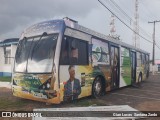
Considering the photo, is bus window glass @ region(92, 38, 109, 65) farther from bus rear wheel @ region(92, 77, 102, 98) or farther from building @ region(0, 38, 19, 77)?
building @ region(0, 38, 19, 77)

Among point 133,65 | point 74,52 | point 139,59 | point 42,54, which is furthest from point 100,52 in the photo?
point 139,59

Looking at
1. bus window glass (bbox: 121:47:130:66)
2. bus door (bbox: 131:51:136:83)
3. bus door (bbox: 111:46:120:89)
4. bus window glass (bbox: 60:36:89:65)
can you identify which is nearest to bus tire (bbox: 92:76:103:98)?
bus window glass (bbox: 60:36:89:65)

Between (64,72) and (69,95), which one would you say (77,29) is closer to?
(64,72)

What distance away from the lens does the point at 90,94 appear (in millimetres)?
10820

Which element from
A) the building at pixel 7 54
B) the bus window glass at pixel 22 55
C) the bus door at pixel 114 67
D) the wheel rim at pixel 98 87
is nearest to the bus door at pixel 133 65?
the bus door at pixel 114 67

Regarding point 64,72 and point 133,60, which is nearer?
point 64,72

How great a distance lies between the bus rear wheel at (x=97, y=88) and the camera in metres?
11.2

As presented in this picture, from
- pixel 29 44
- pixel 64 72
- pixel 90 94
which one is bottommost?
pixel 90 94

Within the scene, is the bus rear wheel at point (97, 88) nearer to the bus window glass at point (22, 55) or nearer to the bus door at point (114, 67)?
the bus door at point (114, 67)

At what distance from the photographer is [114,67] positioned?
13633 mm

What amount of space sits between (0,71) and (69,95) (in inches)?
867

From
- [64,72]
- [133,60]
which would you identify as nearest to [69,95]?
[64,72]

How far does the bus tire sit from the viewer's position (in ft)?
36.6

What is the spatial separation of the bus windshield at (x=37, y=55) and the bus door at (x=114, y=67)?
5.30 metres
